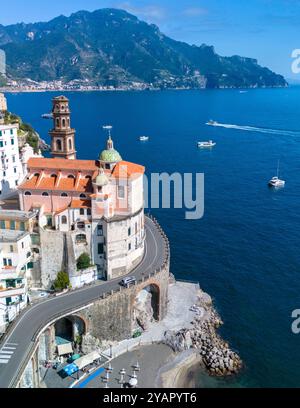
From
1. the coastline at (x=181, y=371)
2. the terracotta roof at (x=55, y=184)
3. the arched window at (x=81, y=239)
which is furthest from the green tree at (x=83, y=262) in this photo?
the coastline at (x=181, y=371)

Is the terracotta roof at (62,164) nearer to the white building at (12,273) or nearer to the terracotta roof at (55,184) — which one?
the terracotta roof at (55,184)

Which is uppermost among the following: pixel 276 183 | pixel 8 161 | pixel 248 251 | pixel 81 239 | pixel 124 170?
pixel 124 170

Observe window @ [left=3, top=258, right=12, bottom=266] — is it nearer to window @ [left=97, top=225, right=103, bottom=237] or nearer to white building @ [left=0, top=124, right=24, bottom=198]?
window @ [left=97, top=225, right=103, bottom=237]

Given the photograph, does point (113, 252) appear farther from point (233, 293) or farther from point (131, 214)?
point (233, 293)

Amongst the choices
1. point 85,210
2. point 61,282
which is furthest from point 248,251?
point 61,282

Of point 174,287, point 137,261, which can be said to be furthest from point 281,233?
point 137,261

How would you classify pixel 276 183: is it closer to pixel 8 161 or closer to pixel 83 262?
pixel 8 161
